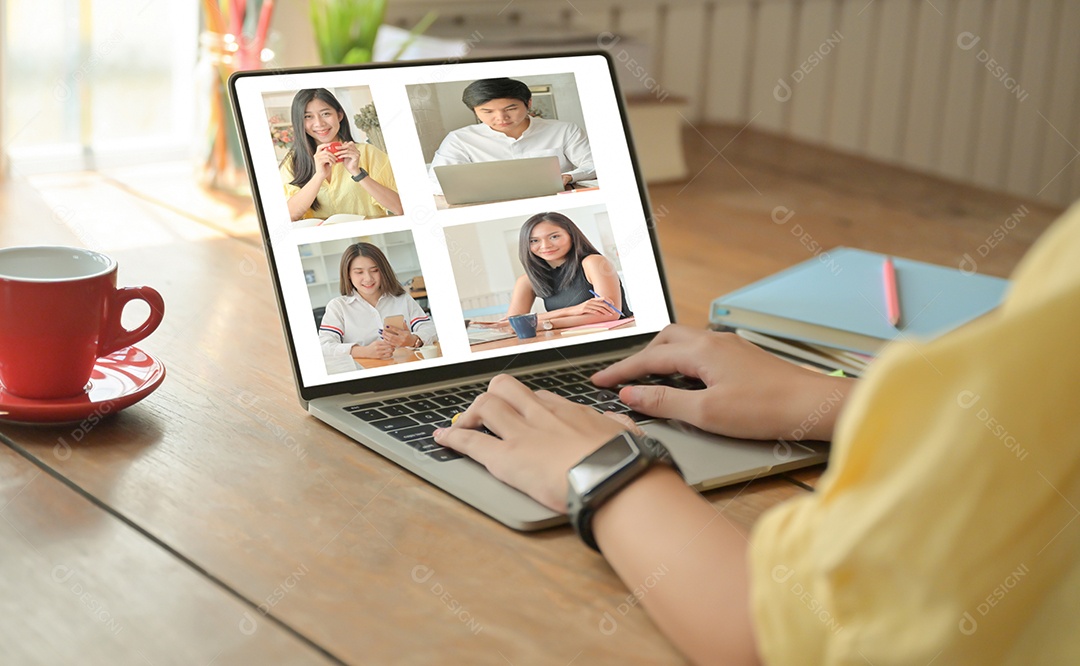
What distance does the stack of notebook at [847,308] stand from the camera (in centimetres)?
95

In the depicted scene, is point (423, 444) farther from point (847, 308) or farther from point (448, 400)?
point (847, 308)

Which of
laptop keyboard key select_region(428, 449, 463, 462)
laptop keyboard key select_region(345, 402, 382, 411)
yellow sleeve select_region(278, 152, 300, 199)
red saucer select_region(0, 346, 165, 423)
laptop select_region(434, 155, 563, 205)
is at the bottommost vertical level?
laptop keyboard key select_region(428, 449, 463, 462)

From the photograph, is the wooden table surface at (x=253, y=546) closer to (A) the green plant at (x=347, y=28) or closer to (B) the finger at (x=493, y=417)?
(B) the finger at (x=493, y=417)

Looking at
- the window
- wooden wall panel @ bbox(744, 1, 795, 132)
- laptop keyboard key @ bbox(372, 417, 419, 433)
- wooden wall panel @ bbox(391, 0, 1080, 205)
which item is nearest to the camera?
laptop keyboard key @ bbox(372, 417, 419, 433)

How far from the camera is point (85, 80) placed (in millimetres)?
1646

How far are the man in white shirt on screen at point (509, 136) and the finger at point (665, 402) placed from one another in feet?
0.69

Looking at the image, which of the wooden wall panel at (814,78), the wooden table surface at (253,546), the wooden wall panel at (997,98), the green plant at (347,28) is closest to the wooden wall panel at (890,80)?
the wooden wall panel at (814,78)

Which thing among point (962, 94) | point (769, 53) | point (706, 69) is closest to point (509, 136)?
point (706, 69)

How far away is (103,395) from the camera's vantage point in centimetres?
76

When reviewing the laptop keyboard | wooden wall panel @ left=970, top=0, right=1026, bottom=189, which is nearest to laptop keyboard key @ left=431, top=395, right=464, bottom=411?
the laptop keyboard

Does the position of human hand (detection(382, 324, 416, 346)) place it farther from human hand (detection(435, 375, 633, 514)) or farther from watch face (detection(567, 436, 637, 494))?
watch face (detection(567, 436, 637, 494))

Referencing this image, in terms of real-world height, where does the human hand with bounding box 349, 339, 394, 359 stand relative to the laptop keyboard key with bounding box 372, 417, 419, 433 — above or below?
above

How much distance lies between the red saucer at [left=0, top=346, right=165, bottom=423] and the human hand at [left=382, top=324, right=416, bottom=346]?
18 cm

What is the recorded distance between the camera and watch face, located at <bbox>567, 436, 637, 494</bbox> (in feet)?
1.97
